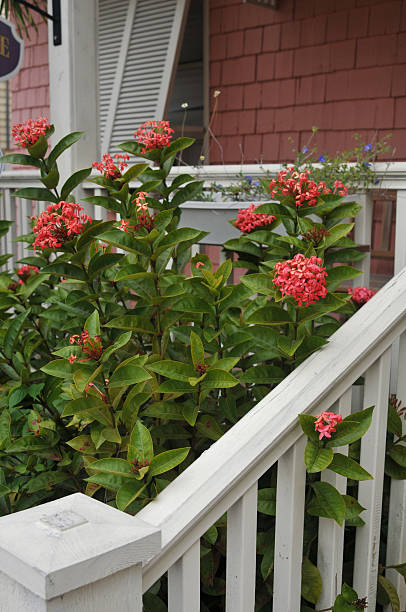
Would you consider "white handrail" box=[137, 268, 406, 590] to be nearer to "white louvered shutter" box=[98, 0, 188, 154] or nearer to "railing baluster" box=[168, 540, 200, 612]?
"railing baluster" box=[168, 540, 200, 612]

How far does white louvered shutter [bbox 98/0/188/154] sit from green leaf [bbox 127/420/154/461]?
458 cm

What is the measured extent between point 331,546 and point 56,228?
83cm

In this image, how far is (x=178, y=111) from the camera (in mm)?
6340

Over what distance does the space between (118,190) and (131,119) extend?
4197mm

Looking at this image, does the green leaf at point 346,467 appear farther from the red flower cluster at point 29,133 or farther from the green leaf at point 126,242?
the red flower cluster at point 29,133

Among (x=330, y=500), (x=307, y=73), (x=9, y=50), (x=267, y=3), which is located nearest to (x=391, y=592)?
(x=330, y=500)

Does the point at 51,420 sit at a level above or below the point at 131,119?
below

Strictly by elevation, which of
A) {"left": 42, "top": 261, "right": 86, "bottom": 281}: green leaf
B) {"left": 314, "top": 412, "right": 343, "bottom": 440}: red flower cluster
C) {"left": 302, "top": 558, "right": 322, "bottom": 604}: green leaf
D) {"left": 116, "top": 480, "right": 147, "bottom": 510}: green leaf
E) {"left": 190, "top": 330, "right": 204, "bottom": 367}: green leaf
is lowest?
{"left": 302, "top": 558, "right": 322, "bottom": 604}: green leaf

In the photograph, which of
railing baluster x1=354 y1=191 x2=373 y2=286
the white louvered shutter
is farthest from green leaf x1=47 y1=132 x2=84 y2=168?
the white louvered shutter

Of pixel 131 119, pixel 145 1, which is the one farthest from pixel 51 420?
pixel 145 1

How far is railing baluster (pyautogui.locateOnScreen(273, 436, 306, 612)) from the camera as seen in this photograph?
3.93 feet

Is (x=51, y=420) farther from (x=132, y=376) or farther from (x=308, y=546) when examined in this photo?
(x=308, y=546)

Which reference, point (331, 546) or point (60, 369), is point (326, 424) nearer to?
point (331, 546)

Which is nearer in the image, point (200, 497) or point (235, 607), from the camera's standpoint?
point (200, 497)
